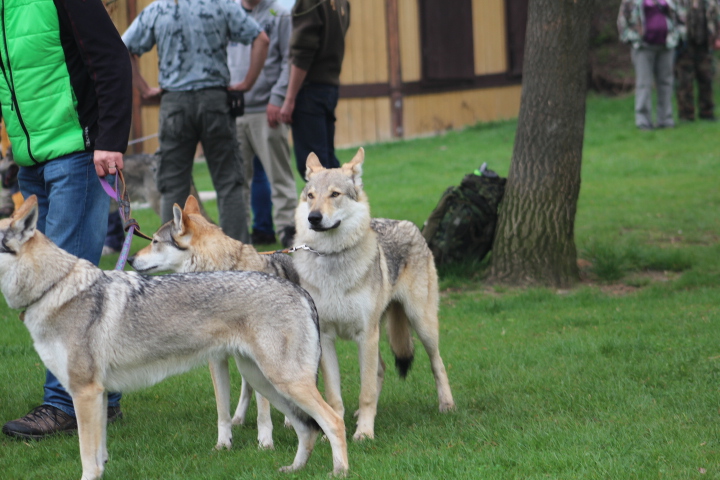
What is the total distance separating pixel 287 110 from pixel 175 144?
1.08 metres

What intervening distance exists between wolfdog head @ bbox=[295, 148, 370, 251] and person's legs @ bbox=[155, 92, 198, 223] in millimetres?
2546

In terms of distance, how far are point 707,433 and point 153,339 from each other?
8.69ft

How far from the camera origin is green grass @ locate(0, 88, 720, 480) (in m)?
3.72

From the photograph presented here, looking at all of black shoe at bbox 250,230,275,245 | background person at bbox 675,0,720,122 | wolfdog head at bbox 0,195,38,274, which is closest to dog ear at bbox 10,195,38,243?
wolfdog head at bbox 0,195,38,274

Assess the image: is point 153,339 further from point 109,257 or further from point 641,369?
point 109,257

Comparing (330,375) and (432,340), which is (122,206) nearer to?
(330,375)

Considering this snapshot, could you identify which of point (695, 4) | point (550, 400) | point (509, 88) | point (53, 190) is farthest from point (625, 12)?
point (53, 190)

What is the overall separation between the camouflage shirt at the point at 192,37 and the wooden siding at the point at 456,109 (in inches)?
386

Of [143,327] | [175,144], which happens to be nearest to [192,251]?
[143,327]

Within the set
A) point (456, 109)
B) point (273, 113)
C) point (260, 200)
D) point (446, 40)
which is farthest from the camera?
point (456, 109)

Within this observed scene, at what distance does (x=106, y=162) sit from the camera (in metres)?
4.10

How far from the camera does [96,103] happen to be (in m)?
4.24

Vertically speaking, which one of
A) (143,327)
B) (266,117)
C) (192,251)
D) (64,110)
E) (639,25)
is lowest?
(143,327)

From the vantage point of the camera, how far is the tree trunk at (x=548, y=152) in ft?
22.5
